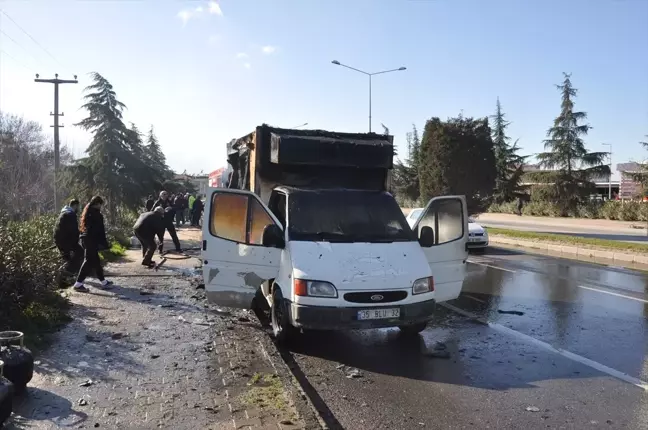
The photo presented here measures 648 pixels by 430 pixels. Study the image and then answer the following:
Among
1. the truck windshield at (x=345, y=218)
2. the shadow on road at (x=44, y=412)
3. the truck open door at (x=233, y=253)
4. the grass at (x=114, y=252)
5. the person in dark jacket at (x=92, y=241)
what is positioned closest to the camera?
the shadow on road at (x=44, y=412)

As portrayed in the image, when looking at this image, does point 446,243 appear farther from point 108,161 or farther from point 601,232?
point 601,232

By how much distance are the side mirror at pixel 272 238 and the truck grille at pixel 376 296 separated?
116 centimetres

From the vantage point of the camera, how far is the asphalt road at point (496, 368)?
15.0 ft

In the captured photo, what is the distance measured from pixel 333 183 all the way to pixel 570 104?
3623 centimetres

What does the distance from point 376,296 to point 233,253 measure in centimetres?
202

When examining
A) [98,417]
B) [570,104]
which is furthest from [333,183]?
[570,104]

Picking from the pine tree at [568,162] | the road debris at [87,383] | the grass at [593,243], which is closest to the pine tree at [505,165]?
the pine tree at [568,162]

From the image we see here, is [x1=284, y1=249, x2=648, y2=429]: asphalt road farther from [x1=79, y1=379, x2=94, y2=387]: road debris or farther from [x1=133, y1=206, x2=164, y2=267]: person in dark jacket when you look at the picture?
[x1=133, y1=206, x2=164, y2=267]: person in dark jacket

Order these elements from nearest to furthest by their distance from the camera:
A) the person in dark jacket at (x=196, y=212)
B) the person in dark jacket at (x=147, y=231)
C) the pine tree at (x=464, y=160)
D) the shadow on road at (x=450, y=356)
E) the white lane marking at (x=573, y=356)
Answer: the white lane marking at (x=573, y=356), the shadow on road at (x=450, y=356), the person in dark jacket at (x=147, y=231), the pine tree at (x=464, y=160), the person in dark jacket at (x=196, y=212)

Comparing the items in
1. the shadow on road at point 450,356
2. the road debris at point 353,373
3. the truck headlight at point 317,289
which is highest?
the truck headlight at point 317,289

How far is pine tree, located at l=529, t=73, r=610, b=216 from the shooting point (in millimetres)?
39281

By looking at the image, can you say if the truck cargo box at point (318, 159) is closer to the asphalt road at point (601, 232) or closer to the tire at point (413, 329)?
the tire at point (413, 329)

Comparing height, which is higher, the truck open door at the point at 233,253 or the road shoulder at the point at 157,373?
the truck open door at the point at 233,253

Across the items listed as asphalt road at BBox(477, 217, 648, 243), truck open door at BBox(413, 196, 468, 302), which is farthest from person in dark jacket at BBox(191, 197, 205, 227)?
truck open door at BBox(413, 196, 468, 302)
